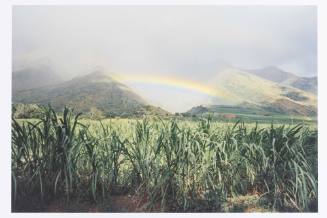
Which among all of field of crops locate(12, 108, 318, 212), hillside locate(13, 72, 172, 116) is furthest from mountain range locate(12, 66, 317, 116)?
field of crops locate(12, 108, 318, 212)

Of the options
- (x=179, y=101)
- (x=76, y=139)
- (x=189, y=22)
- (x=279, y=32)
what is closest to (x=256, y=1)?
(x=279, y=32)

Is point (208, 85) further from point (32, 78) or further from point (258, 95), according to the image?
point (32, 78)

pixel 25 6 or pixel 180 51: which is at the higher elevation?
pixel 25 6

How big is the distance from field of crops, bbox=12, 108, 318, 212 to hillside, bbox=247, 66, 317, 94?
48 centimetres

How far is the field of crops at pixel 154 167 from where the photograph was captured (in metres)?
4.17

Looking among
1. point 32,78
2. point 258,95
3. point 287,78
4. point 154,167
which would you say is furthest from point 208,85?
point 32,78

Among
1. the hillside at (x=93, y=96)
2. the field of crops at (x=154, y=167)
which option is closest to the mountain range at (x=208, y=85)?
the hillside at (x=93, y=96)

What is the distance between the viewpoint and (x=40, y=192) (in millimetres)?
4160

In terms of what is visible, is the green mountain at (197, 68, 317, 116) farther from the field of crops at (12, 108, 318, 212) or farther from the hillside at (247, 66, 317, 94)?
the field of crops at (12, 108, 318, 212)

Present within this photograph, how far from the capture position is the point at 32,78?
4.27 metres

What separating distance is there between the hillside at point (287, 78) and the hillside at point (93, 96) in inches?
37.3

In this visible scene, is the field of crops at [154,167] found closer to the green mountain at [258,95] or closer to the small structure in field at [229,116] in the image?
the small structure in field at [229,116]
